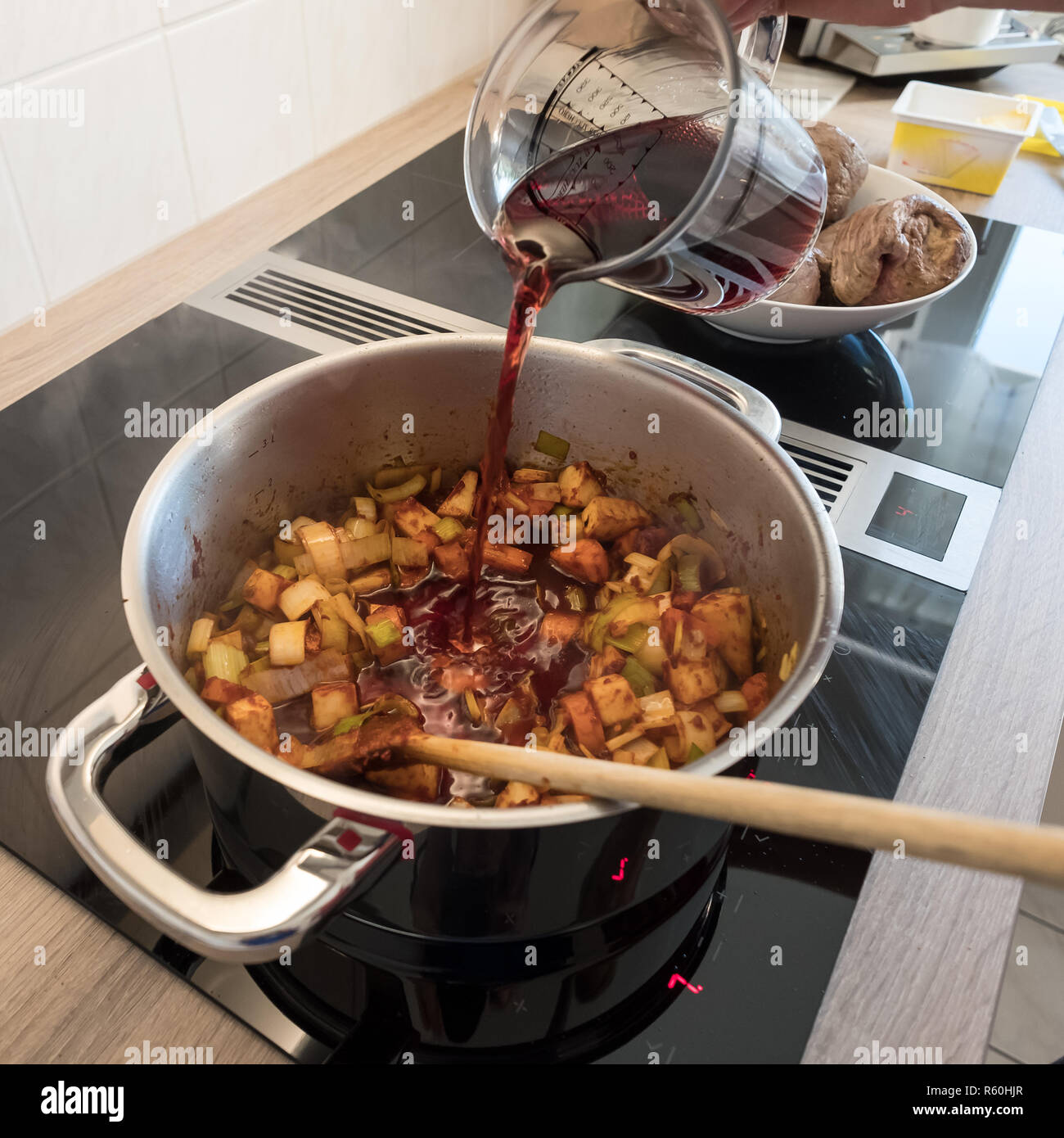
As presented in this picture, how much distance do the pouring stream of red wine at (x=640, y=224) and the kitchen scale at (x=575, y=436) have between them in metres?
0.18

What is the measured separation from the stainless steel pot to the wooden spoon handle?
0.02 meters

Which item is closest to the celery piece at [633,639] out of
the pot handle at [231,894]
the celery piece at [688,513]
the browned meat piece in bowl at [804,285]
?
the celery piece at [688,513]

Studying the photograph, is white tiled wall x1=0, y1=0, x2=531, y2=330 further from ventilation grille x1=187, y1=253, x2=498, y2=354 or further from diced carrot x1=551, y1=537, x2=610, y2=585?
diced carrot x1=551, y1=537, x2=610, y2=585

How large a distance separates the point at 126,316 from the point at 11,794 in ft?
2.37

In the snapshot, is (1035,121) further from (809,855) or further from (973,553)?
(809,855)

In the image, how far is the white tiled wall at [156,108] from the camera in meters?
1.07

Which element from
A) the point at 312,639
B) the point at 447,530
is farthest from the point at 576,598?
the point at 312,639

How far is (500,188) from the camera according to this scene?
80 cm

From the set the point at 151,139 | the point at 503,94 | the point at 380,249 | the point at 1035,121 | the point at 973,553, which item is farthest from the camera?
the point at 1035,121

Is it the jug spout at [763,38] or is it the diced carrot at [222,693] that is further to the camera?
the jug spout at [763,38]

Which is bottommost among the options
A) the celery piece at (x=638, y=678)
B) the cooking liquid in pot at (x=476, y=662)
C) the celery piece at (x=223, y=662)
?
the cooking liquid in pot at (x=476, y=662)

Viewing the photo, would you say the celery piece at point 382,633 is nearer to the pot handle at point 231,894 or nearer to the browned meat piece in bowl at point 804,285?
the pot handle at point 231,894

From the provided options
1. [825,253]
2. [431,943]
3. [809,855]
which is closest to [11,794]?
[431,943]

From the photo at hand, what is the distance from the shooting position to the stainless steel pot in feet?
1.56
